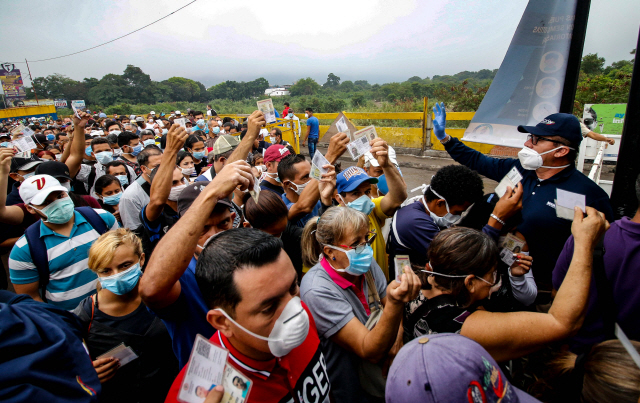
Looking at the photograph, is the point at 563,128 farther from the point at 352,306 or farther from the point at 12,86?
the point at 12,86

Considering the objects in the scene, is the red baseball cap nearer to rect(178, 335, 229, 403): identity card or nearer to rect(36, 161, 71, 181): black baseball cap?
rect(36, 161, 71, 181): black baseball cap

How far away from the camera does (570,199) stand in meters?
1.88

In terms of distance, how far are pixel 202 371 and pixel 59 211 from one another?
95.1 inches

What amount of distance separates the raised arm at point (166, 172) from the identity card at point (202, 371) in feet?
5.77

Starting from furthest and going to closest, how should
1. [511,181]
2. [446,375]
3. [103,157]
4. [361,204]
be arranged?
[103,157] → [361,204] → [511,181] → [446,375]

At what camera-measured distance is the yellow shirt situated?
8.58 feet

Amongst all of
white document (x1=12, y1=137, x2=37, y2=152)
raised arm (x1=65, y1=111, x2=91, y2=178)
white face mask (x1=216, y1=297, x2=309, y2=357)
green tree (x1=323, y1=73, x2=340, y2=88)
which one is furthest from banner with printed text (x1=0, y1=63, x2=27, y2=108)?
white face mask (x1=216, y1=297, x2=309, y2=357)

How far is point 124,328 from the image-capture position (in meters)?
2.00

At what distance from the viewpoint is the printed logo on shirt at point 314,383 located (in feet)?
4.44

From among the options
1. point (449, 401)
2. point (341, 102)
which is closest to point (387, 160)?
point (449, 401)

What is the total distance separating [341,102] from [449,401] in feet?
83.3

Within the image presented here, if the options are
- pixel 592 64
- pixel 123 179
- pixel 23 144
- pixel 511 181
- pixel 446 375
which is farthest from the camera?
pixel 592 64

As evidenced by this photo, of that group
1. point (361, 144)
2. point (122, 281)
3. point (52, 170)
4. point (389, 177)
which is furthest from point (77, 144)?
point (389, 177)

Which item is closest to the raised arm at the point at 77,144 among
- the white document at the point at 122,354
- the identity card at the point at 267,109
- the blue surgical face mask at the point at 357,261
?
the identity card at the point at 267,109
